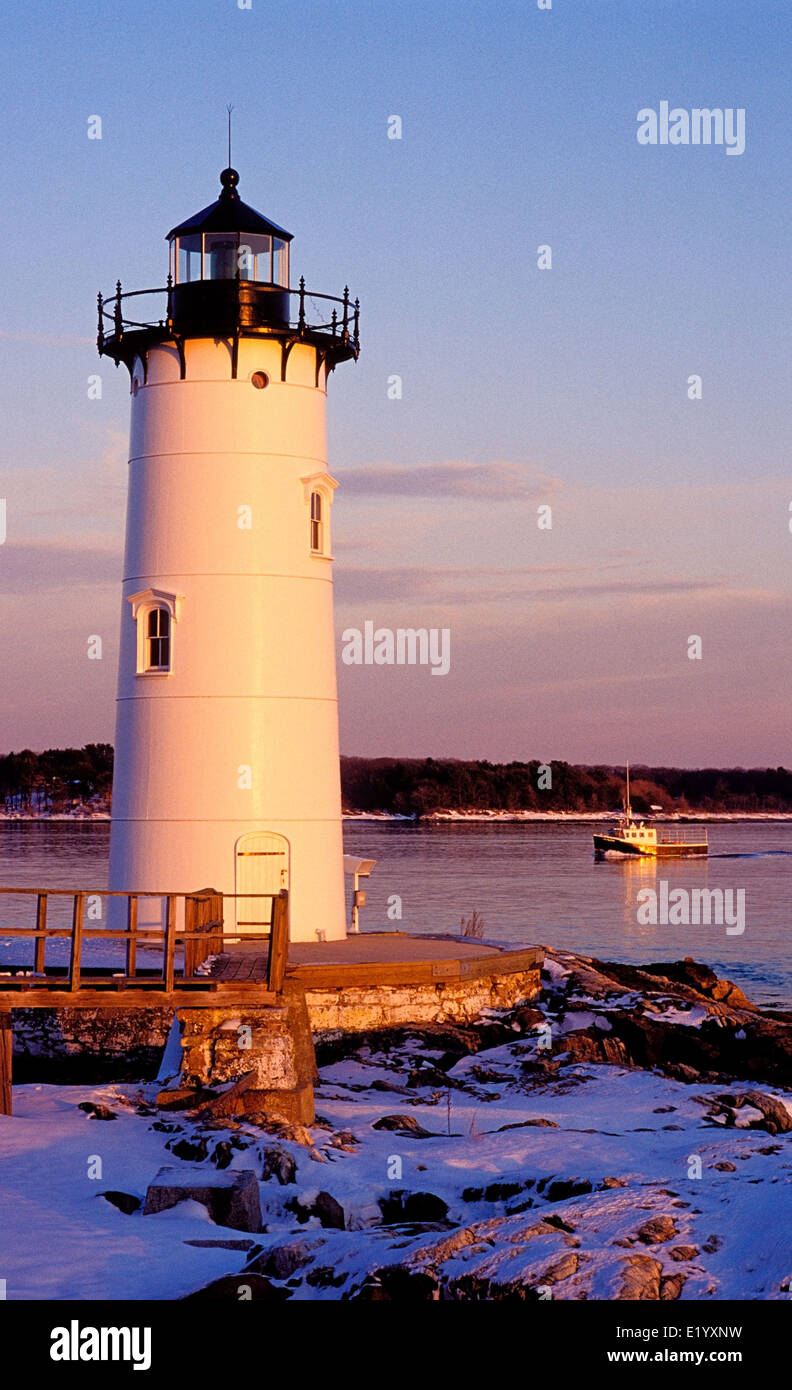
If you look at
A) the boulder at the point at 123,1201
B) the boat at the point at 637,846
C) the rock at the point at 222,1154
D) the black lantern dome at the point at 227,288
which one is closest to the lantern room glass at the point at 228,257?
the black lantern dome at the point at 227,288

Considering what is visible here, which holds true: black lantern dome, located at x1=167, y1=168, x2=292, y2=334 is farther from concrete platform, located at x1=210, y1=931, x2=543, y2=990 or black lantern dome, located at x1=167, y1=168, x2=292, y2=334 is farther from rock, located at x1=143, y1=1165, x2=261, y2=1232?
rock, located at x1=143, y1=1165, x2=261, y2=1232

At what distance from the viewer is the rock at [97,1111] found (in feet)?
46.7

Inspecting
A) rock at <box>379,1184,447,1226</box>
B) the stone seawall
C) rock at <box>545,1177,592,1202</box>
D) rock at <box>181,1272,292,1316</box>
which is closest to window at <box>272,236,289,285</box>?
the stone seawall

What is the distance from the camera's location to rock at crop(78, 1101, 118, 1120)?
1423cm

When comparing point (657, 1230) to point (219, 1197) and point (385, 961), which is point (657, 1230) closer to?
point (219, 1197)

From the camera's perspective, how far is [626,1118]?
1584 cm

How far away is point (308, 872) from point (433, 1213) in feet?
37.8

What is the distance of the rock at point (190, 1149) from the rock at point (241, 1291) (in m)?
3.32

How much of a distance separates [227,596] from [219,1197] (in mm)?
12638

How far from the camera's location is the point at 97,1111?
14.4 meters

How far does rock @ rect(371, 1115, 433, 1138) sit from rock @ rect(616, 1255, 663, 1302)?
5755mm
